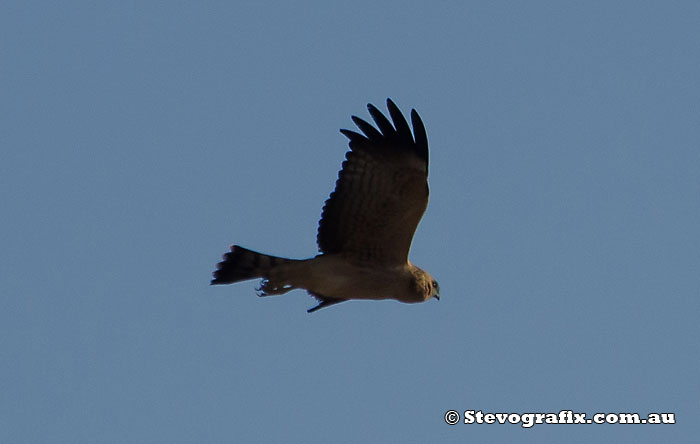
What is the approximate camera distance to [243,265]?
11977 mm

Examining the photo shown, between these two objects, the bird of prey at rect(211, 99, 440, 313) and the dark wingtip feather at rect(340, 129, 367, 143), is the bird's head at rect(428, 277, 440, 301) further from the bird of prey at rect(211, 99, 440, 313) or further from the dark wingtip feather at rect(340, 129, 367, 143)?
the dark wingtip feather at rect(340, 129, 367, 143)

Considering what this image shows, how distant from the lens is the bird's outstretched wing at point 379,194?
11703 mm

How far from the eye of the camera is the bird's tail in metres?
11.9

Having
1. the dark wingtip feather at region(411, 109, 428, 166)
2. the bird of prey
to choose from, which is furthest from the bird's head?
the dark wingtip feather at region(411, 109, 428, 166)

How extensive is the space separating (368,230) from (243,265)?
125cm

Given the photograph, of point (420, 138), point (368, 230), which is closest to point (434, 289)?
point (368, 230)

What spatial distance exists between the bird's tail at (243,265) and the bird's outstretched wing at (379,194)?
0.54 meters

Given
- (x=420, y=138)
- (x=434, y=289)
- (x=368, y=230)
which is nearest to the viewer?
(x=420, y=138)

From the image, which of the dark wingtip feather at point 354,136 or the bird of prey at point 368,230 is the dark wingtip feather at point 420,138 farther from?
the dark wingtip feather at point 354,136

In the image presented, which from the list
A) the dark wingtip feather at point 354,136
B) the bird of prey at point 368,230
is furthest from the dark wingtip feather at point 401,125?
the dark wingtip feather at point 354,136

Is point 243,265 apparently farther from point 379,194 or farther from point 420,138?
point 420,138

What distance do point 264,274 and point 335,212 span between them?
903mm

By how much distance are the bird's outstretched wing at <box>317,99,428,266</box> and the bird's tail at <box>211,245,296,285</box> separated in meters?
0.54

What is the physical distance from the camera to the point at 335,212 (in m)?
11.9
